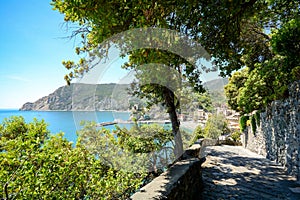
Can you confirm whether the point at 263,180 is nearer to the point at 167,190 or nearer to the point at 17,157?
the point at 167,190

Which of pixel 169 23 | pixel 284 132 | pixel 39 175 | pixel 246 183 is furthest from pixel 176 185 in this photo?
pixel 284 132

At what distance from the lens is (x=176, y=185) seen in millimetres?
2752

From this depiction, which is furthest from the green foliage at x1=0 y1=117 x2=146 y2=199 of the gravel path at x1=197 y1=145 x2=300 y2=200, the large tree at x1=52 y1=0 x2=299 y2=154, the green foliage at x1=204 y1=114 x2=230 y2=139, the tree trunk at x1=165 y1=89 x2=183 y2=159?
the green foliage at x1=204 y1=114 x2=230 y2=139

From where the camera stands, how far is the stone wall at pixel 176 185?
94.4 inches

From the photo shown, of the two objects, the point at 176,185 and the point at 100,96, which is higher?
the point at 100,96

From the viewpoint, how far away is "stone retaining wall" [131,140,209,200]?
7.87ft

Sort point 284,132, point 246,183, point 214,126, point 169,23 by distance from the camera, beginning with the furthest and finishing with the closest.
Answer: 1. point 214,126
2. point 284,132
3. point 169,23
4. point 246,183

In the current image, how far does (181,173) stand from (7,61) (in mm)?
14806

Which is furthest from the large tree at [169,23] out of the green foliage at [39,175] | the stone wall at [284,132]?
the green foliage at [39,175]

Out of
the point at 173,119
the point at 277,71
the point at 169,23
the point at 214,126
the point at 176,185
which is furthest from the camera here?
the point at 214,126

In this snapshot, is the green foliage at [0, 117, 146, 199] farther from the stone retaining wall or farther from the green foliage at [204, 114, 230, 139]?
the green foliage at [204, 114, 230, 139]

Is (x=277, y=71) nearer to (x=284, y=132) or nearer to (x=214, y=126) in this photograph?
(x=284, y=132)

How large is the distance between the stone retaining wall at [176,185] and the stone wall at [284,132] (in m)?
3.09

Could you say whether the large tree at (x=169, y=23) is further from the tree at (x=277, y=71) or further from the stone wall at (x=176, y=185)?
the stone wall at (x=176, y=185)
